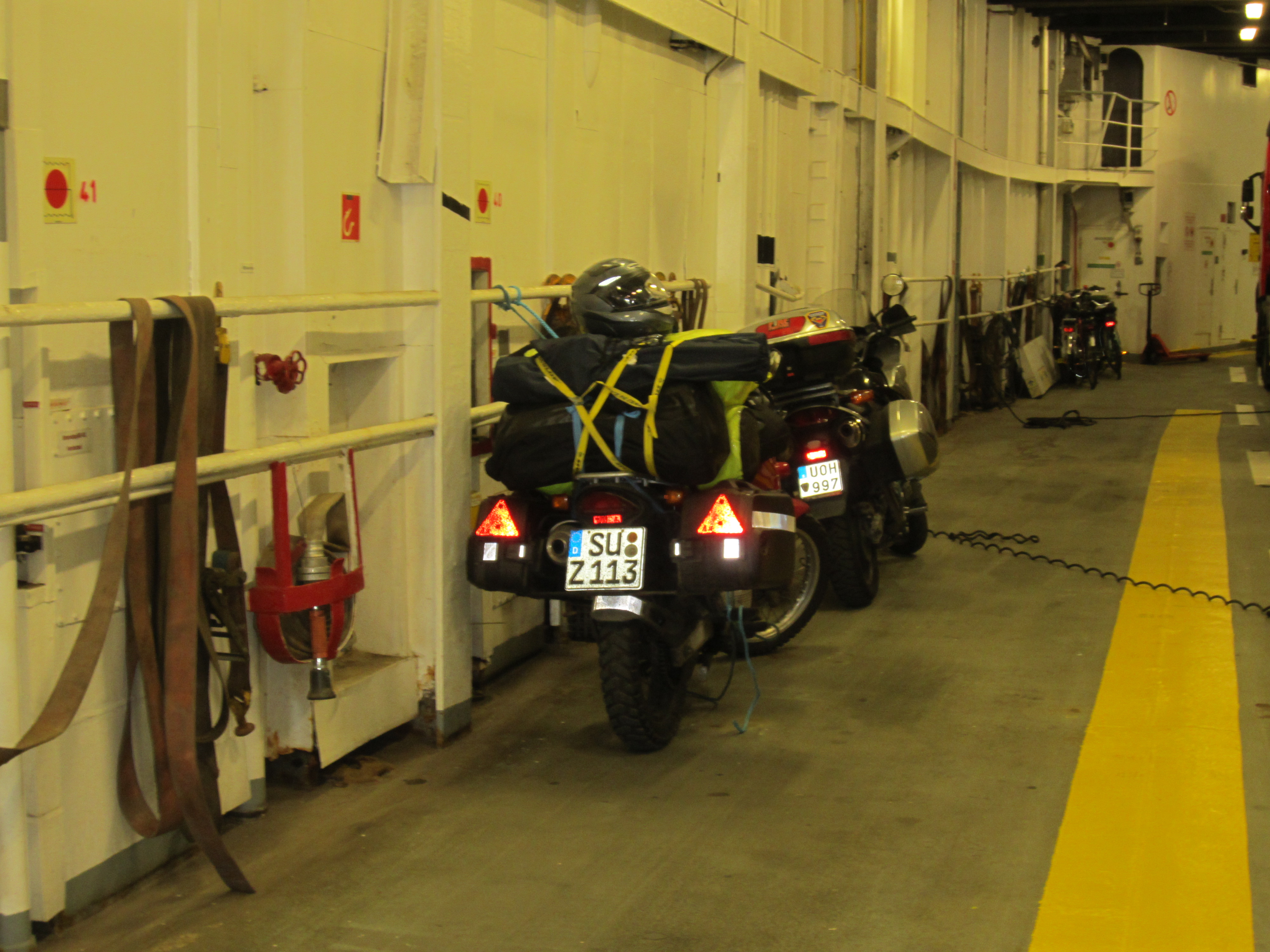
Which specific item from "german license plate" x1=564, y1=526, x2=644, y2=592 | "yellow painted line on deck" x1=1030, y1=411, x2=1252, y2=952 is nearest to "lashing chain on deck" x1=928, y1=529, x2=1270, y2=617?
"yellow painted line on deck" x1=1030, y1=411, x2=1252, y2=952

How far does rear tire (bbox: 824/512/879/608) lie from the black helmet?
1.75 metres

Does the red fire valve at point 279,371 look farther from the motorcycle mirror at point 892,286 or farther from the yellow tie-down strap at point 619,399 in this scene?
the motorcycle mirror at point 892,286

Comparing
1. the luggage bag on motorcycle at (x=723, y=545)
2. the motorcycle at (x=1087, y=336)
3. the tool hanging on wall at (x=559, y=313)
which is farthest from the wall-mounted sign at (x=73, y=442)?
the motorcycle at (x=1087, y=336)

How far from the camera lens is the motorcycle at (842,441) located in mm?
5887

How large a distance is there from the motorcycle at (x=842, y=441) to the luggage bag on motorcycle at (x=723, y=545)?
1553mm

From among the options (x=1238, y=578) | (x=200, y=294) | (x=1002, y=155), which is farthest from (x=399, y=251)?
(x=1002, y=155)

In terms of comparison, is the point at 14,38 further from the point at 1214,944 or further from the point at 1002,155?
the point at 1002,155

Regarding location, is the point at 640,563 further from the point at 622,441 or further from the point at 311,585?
the point at 311,585

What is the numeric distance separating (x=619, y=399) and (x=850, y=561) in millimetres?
2375

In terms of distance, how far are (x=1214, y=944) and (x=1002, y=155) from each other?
16343 millimetres

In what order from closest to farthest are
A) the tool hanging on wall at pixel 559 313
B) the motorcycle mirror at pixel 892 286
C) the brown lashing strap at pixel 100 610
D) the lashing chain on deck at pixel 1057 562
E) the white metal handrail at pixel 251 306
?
the white metal handrail at pixel 251 306, the brown lashing strap at pixel 100 610, the tool hanging on wall at pixel 559 313, the lashing chain on deck at pixel 1057 562, the motorcycle mirror at pixel 892 286

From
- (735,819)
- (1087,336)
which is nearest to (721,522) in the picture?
(735,819)

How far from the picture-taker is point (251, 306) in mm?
3334

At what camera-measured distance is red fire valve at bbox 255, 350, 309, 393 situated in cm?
370
